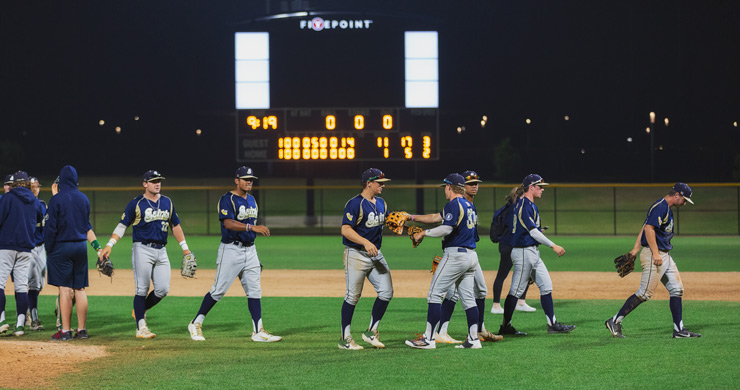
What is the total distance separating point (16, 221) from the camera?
31.4ft

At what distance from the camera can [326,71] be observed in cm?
2705

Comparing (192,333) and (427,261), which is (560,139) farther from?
(192,333)

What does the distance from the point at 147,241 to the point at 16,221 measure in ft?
5.46

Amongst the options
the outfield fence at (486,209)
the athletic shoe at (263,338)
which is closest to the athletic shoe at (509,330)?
the athletic shoe at (263,338)

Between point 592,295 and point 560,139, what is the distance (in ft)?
255

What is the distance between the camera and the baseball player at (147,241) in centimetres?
924

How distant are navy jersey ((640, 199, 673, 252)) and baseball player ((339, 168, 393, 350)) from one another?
2967mm

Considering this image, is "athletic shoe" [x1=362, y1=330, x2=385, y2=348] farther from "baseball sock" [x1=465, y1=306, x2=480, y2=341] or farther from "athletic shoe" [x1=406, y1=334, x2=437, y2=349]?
"baseball sock" [x1=465, y1=306, x2=480, y2=341]

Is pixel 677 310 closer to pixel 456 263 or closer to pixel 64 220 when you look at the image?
pixel 456 263

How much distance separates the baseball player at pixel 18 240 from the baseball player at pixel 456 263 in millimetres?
4681

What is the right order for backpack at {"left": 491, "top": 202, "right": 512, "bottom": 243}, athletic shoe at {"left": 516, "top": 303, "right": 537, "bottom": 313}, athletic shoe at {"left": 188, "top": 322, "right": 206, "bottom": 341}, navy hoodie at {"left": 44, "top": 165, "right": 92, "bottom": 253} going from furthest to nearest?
athletic shoe at {"left": 516, "top": 303, "right": 537, "bottom": 313} < backpack at {"left": 491, "top": 202, "right": 512, "bottom": 243} < navy hoodie at {"left": 44, "top": 165, "right": 92, "bottom": 253} < athletic shoe at {"left": 188, "top": 322, "right": 206, "bottom": 341}

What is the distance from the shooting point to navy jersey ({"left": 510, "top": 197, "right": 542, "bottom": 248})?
364 inches

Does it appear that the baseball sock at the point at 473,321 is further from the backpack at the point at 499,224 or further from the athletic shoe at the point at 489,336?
the backpack at the point at 499,224

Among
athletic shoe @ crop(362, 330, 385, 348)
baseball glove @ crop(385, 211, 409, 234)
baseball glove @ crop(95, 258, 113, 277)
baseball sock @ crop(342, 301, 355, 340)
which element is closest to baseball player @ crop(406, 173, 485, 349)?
baseball glove @ crop(385, 211, 409, 234)
